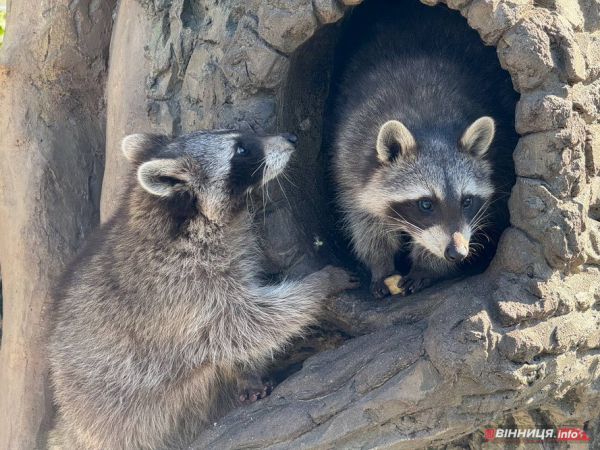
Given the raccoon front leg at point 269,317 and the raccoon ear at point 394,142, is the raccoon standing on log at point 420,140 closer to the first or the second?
the raccoon ear at point 394,142

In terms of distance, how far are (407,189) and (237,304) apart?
3.60ft

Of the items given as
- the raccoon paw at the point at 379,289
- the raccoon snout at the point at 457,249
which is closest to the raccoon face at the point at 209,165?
the raccoon paw at the point at 379,289

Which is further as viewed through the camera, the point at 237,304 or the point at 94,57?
the point at 94,57

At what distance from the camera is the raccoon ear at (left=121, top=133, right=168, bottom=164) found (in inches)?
155

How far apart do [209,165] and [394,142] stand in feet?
3.23

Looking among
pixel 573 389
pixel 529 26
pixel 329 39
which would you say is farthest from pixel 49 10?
pixel 573 389

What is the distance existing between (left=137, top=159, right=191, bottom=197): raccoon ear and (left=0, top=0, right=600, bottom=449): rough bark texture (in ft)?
1.42

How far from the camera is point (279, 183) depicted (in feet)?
13.3

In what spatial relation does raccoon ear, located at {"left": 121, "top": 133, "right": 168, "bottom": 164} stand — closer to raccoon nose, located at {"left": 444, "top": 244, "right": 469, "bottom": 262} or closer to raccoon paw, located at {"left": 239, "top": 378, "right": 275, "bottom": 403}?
raccoon paw, located at {"left": 239, "top": 378, "right": 275, "bottom": 403}

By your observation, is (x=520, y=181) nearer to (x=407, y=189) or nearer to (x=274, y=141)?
(x=407, y=189)

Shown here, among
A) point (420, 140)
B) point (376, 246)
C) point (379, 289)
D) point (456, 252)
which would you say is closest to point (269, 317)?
point (379, 289)

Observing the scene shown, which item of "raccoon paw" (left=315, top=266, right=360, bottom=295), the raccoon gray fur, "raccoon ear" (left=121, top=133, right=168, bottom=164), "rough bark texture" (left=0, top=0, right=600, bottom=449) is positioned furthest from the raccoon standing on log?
"raccoon ear" (left=121, top=133, right=168, bottom=164)

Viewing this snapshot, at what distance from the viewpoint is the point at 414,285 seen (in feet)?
12.7

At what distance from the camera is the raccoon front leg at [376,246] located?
4.09 m
